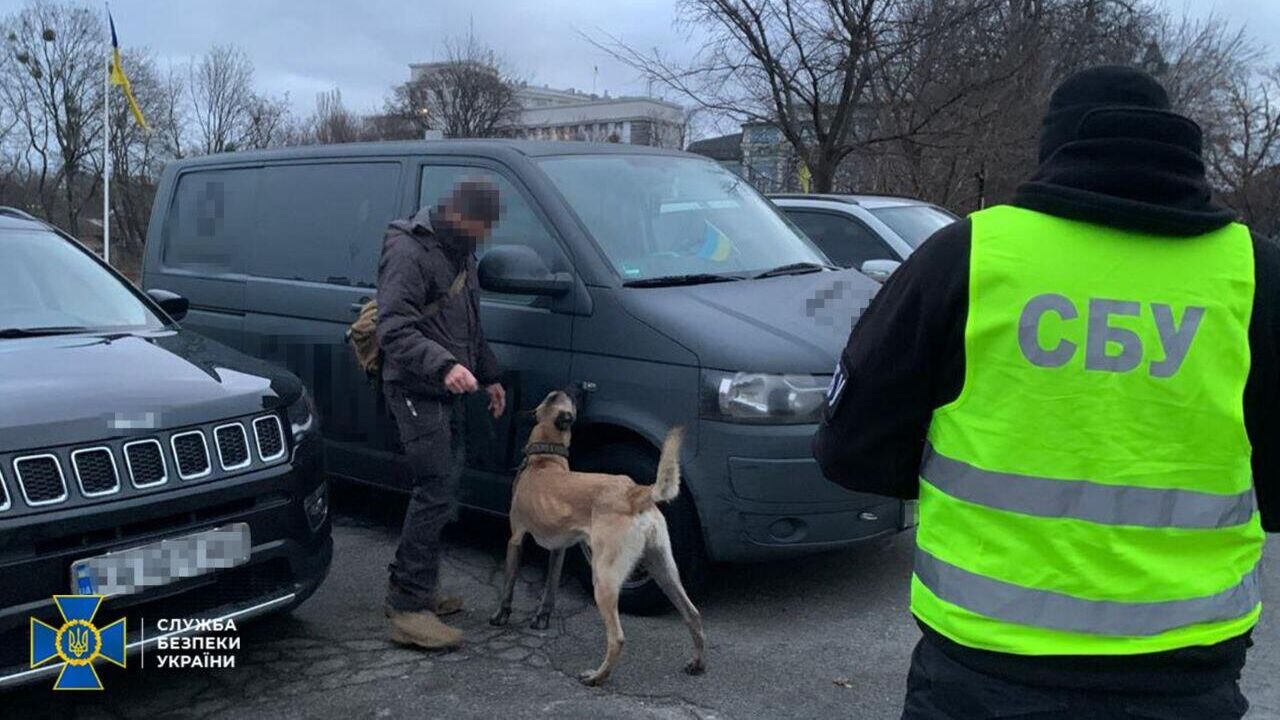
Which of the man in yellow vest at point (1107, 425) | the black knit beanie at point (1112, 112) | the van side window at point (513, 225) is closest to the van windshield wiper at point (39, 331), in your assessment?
the van side window at point (513, 225)

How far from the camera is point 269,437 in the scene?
3943 millimetres

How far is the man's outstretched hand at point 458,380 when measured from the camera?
399 cm

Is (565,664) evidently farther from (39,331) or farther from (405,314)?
(39,331)

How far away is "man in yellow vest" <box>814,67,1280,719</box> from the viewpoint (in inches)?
67.1

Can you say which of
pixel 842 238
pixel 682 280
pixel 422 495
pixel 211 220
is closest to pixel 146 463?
pixel 422 495

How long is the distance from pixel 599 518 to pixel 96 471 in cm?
171

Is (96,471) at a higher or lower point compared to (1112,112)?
lower

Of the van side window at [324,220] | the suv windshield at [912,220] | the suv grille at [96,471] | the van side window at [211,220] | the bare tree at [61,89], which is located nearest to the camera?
the suv grille at [96,471]

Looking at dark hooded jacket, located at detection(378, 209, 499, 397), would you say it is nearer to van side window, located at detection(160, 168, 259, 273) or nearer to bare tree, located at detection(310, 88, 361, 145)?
van side window, located at detection(160, 168, 259, 273)

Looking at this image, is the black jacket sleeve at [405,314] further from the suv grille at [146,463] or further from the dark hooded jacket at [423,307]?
the suv grille at [146,463]

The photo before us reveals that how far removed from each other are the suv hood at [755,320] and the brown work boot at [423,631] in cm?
147

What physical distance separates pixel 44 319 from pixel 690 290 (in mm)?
2670

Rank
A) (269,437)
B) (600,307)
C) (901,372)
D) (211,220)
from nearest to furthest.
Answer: (901,372)
(269,437)
(600,307)
(211,220)

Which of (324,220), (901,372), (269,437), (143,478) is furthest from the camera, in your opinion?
(324,220)
